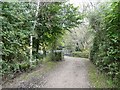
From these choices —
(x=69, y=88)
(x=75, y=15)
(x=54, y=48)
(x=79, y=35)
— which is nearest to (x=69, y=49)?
(x=79, y=35)

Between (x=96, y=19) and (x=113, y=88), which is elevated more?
(x=96, y=19)

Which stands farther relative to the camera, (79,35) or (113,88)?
(79,35)

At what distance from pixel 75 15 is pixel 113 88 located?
19.6 ft

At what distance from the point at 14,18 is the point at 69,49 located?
17651 mm

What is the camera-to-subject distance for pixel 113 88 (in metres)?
4.21

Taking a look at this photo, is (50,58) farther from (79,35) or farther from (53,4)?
(79,35)

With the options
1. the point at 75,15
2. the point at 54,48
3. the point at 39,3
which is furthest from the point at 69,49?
the point at 39,3

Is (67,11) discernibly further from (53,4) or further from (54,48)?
(54,48)

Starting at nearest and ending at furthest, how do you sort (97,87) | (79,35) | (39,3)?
(97,87) → (39,3) → (79,35)

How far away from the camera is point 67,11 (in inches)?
366

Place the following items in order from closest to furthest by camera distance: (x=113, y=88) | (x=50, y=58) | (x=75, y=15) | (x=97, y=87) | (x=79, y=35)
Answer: (x=113, y=88), (x=97, y=87), (x=75, y=15), (x=50, y=58), (x=79, y=35)

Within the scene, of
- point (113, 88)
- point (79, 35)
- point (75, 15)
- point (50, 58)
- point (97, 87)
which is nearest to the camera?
point (113, 88)

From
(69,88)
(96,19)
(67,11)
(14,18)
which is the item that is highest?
(67,11)

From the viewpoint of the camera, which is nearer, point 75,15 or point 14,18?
point 14,18
